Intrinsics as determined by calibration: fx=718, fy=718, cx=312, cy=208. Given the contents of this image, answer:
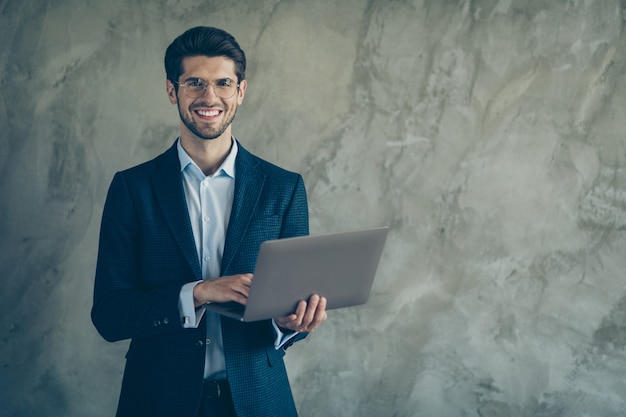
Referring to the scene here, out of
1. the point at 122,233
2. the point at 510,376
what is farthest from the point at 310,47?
the point at 510,376

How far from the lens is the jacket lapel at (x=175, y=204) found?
5.50ft

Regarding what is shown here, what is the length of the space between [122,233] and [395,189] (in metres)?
1.29

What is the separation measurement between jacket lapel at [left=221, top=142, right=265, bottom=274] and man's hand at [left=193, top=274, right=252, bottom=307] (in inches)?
4.0

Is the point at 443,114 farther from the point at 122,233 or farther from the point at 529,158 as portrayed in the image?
the point at 122,233

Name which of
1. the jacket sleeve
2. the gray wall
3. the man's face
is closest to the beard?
the man's face

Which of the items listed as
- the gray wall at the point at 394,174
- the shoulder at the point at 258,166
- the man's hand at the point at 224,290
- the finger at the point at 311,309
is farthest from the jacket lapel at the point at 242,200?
the gray wall at the point at 394,174

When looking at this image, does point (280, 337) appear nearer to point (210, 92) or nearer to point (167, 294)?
point (167, 294)

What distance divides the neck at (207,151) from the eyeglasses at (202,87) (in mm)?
105

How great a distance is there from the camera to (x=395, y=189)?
2.73 metres

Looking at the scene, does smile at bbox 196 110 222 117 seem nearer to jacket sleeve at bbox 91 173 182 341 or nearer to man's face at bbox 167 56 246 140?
man's face at bbox 167 56 246 140

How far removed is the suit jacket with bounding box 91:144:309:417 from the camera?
1633mm

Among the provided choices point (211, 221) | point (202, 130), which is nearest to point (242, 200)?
point (211, 221)

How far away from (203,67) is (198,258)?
0.48m

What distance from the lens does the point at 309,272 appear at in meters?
1.57
